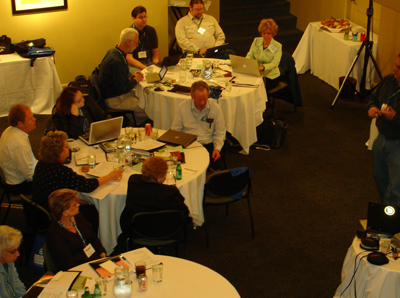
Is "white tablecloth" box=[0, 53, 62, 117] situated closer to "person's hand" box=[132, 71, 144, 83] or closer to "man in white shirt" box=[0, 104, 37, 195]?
"person's hand" box=[132, 71, 144, 83]

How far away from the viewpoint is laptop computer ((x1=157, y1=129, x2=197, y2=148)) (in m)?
4.23

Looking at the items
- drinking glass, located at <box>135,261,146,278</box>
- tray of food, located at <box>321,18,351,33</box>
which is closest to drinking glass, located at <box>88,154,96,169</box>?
drinking glass, located at <box>135,261,146,278</box>

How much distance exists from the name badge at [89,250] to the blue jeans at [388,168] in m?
2.38

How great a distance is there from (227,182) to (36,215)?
5.09ft

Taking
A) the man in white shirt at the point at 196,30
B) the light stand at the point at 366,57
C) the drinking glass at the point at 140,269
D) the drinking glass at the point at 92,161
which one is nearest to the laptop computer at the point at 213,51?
the man in white shirt at the point at 196,30

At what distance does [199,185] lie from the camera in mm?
3807

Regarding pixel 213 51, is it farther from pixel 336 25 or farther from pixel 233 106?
pixel 336 25

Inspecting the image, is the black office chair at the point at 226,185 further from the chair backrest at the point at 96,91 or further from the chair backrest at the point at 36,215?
the chair backrest at the point at 96,91

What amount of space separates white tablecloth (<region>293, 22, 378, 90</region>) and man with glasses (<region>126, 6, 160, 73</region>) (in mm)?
2970

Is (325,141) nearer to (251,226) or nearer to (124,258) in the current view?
(251,226)

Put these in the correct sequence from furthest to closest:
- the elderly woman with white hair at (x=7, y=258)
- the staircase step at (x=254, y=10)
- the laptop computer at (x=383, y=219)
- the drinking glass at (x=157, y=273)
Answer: the staircase step at (x=254, y=10) < the laptop computer at (x=383, y=219) < the elderly woman with white hair at (x=7, y=258) < the drinking glass at (x=157, y=273)

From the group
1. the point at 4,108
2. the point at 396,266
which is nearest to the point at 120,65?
the point at 4,108

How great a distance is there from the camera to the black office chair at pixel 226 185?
12.3 ft

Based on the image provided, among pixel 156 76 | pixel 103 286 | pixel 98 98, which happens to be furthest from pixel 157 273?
pixel 156 76
